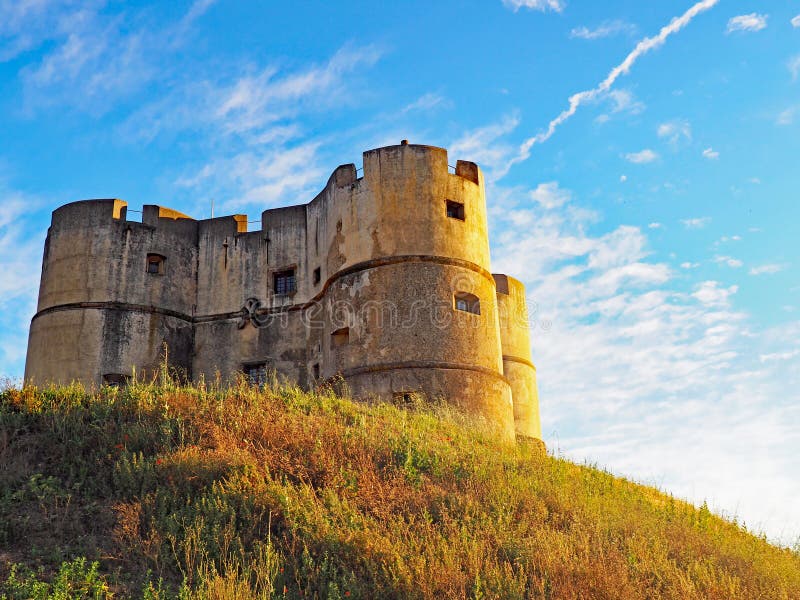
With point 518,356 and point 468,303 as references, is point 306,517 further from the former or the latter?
point 518,356

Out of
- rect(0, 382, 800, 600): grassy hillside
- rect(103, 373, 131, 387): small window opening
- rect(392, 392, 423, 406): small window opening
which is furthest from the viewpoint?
rect(103, 373, 131, 387): small window opening

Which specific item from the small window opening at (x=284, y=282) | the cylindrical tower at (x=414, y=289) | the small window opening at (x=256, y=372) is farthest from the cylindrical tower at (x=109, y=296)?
the cylindrical tower at (x=414, y=289)

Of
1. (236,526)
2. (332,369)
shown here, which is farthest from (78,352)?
(236,526)

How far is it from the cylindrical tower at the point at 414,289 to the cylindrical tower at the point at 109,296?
17.5 ft

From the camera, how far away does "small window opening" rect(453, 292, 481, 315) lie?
1791 centimetres

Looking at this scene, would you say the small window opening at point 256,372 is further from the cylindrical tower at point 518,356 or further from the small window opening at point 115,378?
the cylindrical tower at point 518,356

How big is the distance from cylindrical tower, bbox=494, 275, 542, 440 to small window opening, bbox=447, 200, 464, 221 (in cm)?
792

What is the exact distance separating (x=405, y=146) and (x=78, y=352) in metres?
10.5

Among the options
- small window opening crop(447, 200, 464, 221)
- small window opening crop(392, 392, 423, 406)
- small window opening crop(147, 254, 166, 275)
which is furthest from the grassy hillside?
small window opening crop(147, 254, 166, 275)

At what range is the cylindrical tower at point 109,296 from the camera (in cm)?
2022

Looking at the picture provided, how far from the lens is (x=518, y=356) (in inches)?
1022

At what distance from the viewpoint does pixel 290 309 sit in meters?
21.2

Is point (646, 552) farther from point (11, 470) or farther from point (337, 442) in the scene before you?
point (11, 470)

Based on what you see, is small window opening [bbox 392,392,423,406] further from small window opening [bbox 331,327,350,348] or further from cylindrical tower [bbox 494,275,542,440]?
cylindrical tower [bbox 494,275,542,440]
